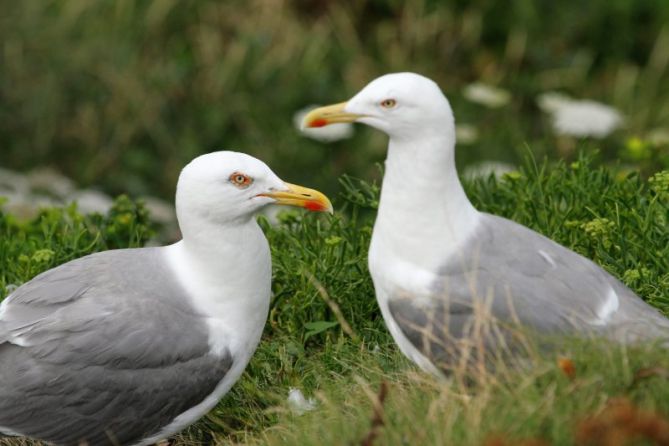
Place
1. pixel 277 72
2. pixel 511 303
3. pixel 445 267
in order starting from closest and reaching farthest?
1. pixel 511 303
2. pixel 445 267
3. pixel 277 72

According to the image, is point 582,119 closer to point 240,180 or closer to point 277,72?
point 277,72

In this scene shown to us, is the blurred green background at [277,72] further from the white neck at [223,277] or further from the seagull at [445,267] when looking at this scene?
the seagull at [445,267]

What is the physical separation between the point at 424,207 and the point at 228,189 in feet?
2.21

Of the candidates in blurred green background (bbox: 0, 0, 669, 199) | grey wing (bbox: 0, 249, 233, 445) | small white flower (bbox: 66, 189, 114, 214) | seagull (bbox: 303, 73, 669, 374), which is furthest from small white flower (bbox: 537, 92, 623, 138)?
grey wing (bbox: 0, 249, 233, 445)

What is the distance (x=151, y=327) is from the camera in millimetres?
3945

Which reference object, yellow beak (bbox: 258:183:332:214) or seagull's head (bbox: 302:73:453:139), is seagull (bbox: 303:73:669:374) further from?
yellow beak (bbox: 258:183:332:214)

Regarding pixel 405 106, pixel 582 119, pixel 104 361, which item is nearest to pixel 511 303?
pixel 405 106

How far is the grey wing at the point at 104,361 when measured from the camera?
392 cm

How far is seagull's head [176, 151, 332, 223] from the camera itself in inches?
157

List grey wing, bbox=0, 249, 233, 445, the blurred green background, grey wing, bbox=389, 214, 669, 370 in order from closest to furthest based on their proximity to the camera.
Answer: grey wing, bbox=389, 214, 669, 370
grey wing, bbox=0, 249, 233, 445
the blurred green background

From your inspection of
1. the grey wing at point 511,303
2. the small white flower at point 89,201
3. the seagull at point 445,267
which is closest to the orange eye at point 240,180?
the seagull at point 445,267

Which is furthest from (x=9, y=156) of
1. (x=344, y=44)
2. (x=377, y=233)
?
(x=377, y=233)

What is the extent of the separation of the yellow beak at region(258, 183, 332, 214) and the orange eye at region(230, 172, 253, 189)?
0.21 ft

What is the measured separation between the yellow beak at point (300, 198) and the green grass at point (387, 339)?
0.34 m
